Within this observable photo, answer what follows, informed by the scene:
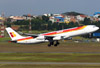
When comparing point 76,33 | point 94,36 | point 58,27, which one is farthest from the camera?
point 58,27

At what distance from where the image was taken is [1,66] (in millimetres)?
41406

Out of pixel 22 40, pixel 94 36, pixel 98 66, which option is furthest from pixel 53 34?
pixel 94 36

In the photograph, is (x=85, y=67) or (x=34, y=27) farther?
(x=34, y=27)

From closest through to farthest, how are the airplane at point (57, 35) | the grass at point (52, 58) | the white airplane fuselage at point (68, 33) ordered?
the grass at point (52, 58), the white airplane fuselage at point (68, 33), the airplane at point (57, 35)

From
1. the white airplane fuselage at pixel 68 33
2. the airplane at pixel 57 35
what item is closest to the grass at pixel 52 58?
the white airplane fuselage at pixel 68 33

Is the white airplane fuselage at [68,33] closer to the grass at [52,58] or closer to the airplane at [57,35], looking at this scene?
the airplane at [57,35]

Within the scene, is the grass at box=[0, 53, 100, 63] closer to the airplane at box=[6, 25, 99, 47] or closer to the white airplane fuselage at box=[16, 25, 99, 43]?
the white airplane fuselage at box=[16, 25, 99, 43]

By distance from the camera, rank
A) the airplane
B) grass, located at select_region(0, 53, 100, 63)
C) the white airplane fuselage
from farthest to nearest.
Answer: the airplane
the white airplane fuselage
grass, located at select_region(0, 53, 100, 63)

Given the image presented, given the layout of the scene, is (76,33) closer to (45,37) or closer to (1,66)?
(45,37)

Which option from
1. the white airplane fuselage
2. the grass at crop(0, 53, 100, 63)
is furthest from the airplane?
the grass at crop(0, 53, 100, 63)

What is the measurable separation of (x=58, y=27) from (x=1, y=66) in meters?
148

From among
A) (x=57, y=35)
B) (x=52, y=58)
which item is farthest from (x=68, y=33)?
(x=52, y=58)

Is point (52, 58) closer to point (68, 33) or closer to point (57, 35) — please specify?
point (68, 33)

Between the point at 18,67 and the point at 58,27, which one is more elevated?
the point at 18,67
